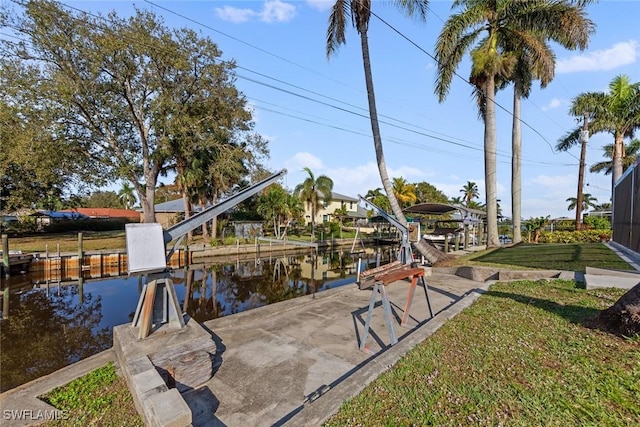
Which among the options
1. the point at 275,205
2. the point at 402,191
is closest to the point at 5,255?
the point at 275,205

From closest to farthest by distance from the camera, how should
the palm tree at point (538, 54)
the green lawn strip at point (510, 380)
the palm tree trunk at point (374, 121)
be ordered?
the green lawn strip at point (510, 380), the palm tree trunk at point (374, 121), the palm tree at point (538, 54)

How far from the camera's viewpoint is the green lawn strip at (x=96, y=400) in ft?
10.00

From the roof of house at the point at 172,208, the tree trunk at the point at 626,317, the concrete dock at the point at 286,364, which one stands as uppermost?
the roof of house at the point at 172,208

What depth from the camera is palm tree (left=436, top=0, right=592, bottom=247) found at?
13.2 meters

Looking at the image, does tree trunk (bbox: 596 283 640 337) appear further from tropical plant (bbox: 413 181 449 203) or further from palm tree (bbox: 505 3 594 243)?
tropical plant (bbox: 413 181 449 203)

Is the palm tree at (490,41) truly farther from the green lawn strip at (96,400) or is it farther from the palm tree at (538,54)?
the green lawn strip at (96,400)

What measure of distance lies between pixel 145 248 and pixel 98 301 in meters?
9.98

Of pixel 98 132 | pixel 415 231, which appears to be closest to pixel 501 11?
pixel 415 231

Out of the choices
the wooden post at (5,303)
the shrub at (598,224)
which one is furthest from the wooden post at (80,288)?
the shrub at (598,224)

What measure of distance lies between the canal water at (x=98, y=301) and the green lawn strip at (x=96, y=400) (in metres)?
2.51

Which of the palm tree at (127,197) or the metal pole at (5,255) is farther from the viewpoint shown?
the palm tree at (127,197)

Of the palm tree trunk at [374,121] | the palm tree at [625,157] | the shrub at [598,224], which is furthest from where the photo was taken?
the palm tree at [625,157]

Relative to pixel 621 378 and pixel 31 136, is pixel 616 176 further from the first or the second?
pixel 31 136

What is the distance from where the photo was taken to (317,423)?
2.46m
